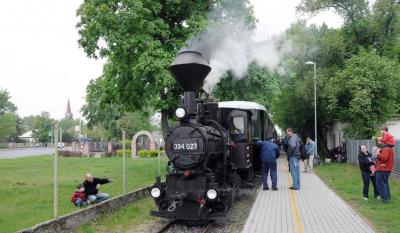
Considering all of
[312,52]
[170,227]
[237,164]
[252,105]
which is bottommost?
[170,227]

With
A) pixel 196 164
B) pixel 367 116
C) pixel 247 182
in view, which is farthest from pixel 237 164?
pixel 367 116

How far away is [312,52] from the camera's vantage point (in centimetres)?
3316

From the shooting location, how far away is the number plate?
9.44 m

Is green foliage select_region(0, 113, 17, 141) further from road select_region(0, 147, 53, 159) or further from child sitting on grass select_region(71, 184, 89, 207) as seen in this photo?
child sitting on grass select_region(71, 184, 89, 207)

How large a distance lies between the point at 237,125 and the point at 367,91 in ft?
57.2

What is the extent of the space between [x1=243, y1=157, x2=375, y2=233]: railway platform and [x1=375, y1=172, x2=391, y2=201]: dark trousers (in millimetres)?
931

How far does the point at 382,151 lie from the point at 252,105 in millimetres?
4147

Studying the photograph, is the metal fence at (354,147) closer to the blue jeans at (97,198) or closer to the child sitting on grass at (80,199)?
the blue jeans at (97,198)

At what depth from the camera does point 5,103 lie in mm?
108000

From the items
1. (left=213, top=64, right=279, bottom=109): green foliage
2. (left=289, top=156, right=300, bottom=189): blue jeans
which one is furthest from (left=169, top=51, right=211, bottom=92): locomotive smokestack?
(left=213, top=64, right=279, bottom=109): green foliage

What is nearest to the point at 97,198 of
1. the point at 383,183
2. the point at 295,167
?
the point at 295,167

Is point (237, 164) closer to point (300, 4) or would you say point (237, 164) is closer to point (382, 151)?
point (382, 151)

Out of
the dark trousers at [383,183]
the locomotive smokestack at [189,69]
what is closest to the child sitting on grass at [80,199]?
the locomotive smokestack at [189,69]

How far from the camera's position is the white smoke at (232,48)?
14.3 m
